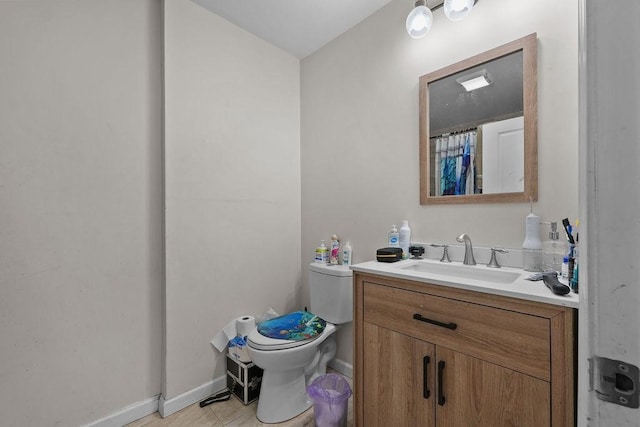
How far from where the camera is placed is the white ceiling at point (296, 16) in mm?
1812

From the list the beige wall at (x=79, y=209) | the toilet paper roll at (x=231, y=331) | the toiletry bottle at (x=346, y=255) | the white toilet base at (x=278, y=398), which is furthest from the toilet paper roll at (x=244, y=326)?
the toiletry bottle at (x=346, y=255)

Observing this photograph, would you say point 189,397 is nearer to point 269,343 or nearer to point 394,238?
point 269,343

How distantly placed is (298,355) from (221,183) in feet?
3.79

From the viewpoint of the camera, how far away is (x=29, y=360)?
1334 mm

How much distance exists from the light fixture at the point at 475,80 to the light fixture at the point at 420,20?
12.2 inches

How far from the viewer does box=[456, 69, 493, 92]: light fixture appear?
143 cm

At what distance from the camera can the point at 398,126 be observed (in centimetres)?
176

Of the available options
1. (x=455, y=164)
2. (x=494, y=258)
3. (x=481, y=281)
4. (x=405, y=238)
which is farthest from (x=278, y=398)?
(x=455, y=164)

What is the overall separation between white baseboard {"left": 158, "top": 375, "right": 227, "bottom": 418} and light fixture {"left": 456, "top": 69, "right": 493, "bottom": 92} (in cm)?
223

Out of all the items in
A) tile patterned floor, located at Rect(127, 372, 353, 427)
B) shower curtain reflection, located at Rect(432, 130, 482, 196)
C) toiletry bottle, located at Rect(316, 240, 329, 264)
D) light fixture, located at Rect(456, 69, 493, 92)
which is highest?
light fixture, located at Rect(456, 69, 493, 92)

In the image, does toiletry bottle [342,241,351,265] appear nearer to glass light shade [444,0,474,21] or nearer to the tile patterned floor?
the tile patterned floor

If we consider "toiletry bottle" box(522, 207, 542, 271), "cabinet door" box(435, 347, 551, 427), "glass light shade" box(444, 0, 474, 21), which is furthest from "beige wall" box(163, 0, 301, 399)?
"toiletry bottle" box(522, 207, 542, 271)

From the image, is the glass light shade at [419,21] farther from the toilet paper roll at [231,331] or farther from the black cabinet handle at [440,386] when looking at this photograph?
the toilet paper roll at [231,331]

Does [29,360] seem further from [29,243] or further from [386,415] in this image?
[386,415]
